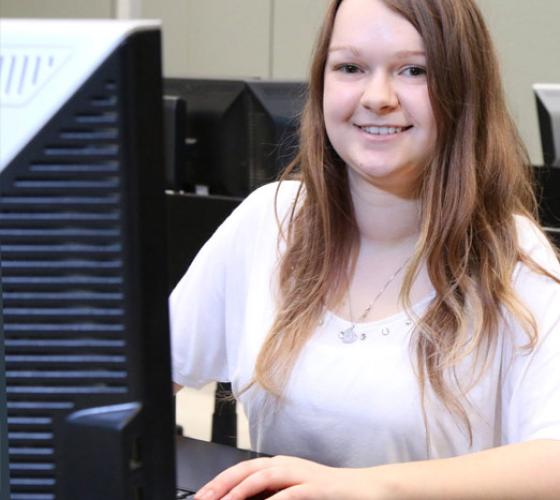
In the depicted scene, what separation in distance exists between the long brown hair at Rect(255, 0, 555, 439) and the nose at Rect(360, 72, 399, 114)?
0.18ft

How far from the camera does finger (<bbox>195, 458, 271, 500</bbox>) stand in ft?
3.81

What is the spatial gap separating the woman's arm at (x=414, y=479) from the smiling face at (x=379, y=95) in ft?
1.40

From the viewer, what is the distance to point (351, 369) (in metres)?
1.42

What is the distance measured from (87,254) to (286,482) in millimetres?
694

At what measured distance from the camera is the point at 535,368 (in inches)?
53.6

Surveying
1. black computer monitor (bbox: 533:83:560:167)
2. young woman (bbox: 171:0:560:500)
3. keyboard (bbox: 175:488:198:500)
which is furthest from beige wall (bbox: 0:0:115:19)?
keyboard (bbox: 175:488:198:500)

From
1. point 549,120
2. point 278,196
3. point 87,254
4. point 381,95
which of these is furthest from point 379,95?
point 549,120

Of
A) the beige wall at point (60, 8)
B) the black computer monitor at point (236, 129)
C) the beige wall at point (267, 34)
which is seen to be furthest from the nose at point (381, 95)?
the beige wall at point (60, 8)

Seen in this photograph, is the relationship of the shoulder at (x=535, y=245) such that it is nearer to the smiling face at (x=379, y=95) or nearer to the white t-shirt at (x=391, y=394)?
the white t-shirt at (x=391, y=394)

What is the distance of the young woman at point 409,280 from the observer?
1.39 m

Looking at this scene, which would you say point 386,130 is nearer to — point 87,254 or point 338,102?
point 338,102

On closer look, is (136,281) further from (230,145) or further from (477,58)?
(230,145)

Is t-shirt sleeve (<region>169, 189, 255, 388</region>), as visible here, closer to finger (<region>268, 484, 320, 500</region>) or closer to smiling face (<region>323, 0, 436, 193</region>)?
smiling face (<region>323, 0, 436, 193</region>)

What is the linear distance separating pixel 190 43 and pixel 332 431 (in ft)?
13.3
